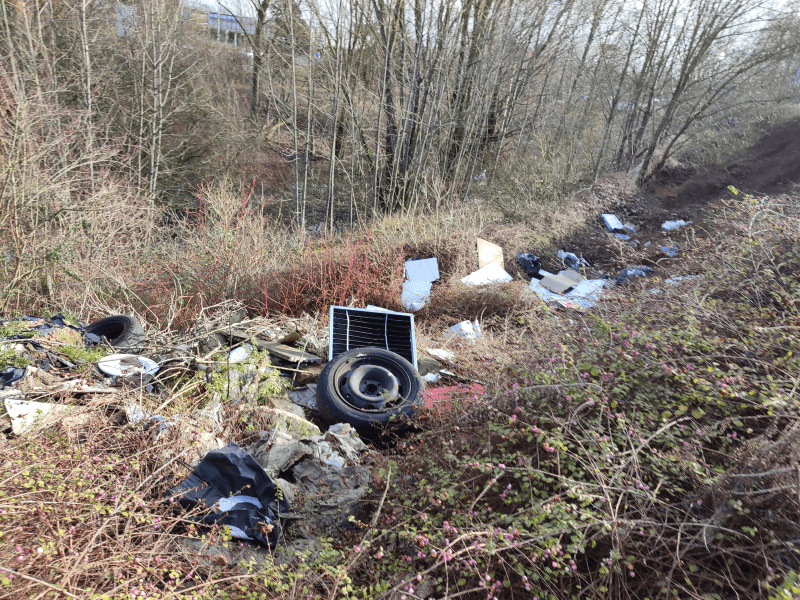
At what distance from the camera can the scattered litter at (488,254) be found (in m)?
8.27

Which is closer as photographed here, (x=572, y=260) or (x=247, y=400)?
(x=247, y=400)

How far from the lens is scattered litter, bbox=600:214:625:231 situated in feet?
35.3

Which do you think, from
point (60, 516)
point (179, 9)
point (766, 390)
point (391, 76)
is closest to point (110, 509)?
point (60, 516)

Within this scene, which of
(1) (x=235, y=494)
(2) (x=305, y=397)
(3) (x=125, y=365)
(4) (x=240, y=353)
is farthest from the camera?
(4) (x=240, y=353)

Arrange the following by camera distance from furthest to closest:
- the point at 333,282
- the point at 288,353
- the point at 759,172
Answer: the point at 759,172, the point at 333,282, the point at 288,353

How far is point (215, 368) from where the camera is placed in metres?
4.00

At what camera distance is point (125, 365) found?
12.3 ft

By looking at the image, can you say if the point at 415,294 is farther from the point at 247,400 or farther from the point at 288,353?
the point at 247,400

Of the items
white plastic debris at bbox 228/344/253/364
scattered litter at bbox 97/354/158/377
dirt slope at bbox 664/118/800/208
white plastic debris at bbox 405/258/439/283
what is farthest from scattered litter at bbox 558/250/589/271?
scattered litter at bbox 97/354/158/377

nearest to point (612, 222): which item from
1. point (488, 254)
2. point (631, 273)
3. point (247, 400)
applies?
point (631, 273)

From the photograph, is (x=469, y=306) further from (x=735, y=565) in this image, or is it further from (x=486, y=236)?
(x=735, y=565)

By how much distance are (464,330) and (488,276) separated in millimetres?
1849

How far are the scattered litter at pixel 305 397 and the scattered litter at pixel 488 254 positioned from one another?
14.7 feet

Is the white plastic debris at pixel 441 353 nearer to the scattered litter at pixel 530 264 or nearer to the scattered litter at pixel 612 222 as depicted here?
the scattered litter at pixel 530 264
